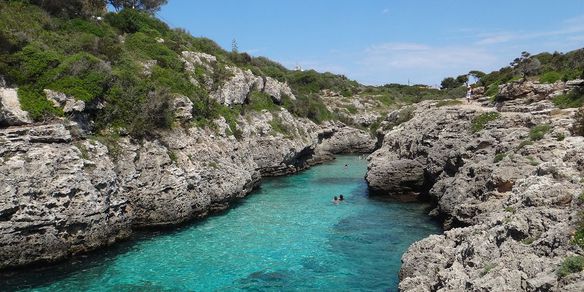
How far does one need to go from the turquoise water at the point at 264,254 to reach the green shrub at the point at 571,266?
8364mm

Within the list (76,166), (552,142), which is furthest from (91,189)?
(552,142)

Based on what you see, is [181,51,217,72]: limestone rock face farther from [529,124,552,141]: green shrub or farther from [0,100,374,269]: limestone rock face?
[529,124,552,141]: green shrub

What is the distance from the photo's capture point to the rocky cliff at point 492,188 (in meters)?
9.47

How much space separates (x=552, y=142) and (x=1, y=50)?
1112 inches

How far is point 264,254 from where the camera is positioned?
802 inches

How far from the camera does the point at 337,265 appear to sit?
18766 millimetres

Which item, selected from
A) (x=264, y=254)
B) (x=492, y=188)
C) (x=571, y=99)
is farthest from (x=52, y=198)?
(x=571, y=99)

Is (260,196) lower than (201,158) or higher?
lower

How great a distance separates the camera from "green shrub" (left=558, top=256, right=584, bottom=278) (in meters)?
8.05

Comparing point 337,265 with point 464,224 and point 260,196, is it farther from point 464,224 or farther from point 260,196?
point 260,196

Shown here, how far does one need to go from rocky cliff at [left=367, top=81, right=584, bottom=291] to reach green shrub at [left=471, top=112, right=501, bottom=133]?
8 cm

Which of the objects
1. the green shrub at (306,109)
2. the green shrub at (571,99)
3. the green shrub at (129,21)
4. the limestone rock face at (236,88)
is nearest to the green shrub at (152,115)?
the limestone rock face at (236,88)

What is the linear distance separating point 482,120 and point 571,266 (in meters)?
21.3

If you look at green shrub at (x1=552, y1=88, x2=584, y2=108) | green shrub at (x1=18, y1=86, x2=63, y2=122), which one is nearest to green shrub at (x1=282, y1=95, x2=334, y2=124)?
green shrub at (x1=552, y1=88, x2=584, y2=108)
